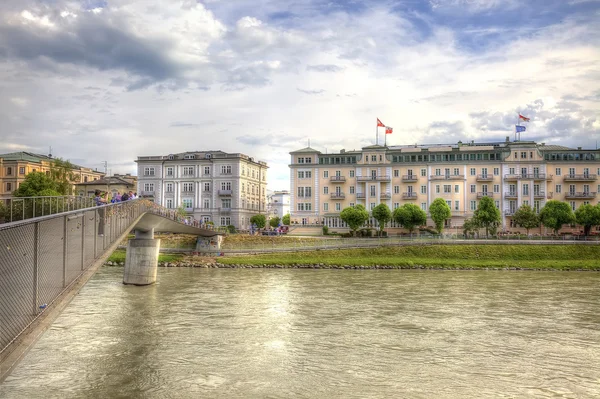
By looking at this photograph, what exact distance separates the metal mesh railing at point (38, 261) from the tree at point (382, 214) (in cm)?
6898

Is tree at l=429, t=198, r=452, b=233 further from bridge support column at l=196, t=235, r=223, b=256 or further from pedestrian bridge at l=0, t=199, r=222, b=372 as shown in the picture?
pedestrian bridge at l=0, t=199, r=222, b=372

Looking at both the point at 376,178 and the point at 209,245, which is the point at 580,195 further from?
the point at 209,245

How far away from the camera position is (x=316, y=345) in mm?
22000

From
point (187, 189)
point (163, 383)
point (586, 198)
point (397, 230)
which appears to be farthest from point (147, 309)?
point (586, 198)

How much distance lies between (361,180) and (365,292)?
54.0 meters

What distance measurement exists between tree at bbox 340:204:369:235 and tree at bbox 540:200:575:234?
84.9 feet

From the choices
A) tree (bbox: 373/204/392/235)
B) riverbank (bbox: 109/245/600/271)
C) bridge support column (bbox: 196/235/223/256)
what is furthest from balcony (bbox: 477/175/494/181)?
bridge support column (bbox: 196/235/223/256)

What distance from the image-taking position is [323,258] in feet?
216

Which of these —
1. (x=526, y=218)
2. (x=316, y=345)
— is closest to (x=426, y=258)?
(x=526, y=218)

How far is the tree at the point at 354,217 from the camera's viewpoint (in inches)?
3250

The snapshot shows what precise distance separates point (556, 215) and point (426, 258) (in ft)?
84.6

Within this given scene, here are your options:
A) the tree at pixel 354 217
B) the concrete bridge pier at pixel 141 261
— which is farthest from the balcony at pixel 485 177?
the concrete bridge pier at pixel 141 261

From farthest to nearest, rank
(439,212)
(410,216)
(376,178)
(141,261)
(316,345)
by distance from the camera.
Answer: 1. (376,178)
2. (439,212)
3. (410,216)
4. (141,261)
5. (316,345)

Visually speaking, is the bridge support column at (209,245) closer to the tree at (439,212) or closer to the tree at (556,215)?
the tree at (439,212)
